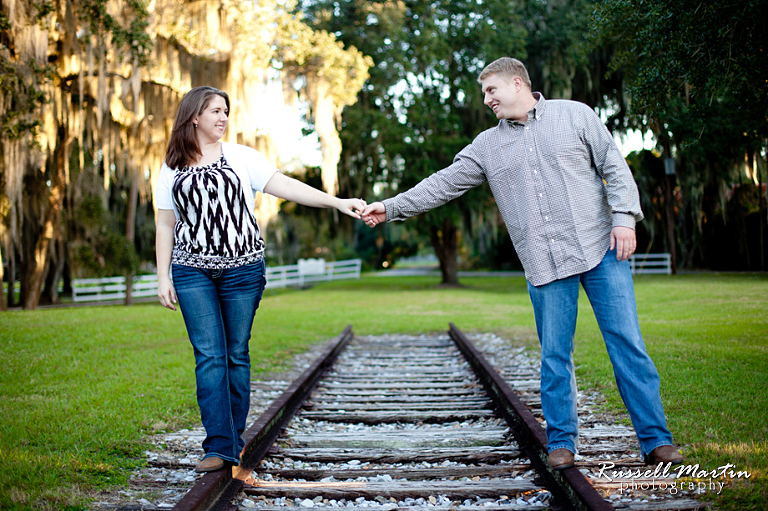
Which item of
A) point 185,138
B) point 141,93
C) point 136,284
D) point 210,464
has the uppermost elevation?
point 141,93

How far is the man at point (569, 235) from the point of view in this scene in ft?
9.14

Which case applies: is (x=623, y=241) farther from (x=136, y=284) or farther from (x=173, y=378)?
(x=136, y=284)

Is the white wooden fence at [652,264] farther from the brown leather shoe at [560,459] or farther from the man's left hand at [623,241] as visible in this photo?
the brown leather shoe at [560,459]

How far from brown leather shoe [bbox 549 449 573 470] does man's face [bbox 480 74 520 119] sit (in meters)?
1.57

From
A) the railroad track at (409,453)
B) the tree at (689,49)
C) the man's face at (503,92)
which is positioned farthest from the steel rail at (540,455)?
the tree at (689,49)

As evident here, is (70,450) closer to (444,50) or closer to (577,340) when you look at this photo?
(577,340)

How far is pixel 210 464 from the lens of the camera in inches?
108

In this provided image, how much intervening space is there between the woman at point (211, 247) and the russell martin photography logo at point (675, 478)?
175 centimetres

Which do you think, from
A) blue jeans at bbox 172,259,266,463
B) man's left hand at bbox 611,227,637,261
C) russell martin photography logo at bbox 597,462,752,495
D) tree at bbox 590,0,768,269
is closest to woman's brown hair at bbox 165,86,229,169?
blue jeans at bbox 172,259,266,463

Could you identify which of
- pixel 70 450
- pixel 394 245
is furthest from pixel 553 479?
pixel 394 245

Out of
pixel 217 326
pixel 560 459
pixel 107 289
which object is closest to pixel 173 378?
pixel 217 326

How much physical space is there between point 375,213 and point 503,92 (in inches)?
39.6

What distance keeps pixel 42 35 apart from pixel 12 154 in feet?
7.46

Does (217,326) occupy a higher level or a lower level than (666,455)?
higher
